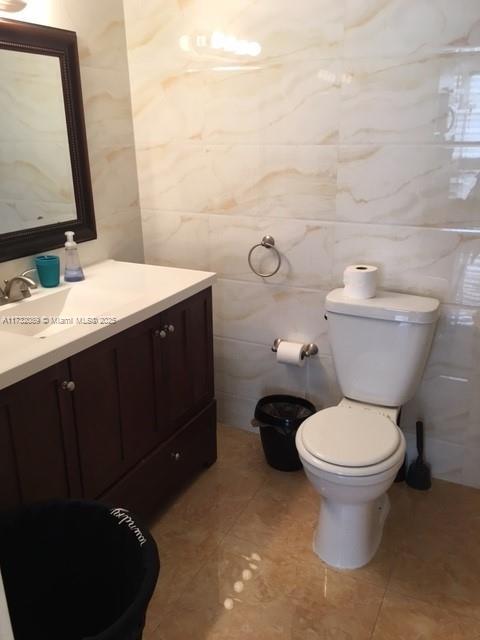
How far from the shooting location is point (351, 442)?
1.78 m

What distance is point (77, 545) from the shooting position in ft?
4.25

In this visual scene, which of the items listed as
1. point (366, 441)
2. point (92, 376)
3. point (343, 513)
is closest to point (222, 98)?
point (92, 376)

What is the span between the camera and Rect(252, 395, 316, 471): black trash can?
2291 mm

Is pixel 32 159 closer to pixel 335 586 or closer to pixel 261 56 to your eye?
pixel 261 56

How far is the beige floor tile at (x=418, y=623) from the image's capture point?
1.62 metres

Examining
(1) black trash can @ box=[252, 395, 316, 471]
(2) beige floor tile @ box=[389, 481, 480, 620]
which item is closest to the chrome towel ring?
(1) black trash can @ box=[252, 395, 316, 471]

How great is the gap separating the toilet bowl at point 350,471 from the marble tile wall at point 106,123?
1.19 m

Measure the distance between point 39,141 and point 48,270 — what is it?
480mm

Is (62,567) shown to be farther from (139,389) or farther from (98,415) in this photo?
(139,389)

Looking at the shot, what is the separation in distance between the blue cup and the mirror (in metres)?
0.07

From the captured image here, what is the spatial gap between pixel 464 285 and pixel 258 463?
1.15m

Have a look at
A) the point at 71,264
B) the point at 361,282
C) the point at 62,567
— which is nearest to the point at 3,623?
the point at 62,567

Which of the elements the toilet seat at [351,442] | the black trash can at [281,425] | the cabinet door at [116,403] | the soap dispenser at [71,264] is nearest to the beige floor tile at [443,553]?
the toilet seat at [351,442]

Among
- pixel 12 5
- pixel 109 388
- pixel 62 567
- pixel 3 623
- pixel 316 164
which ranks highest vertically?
pixel 12 5
